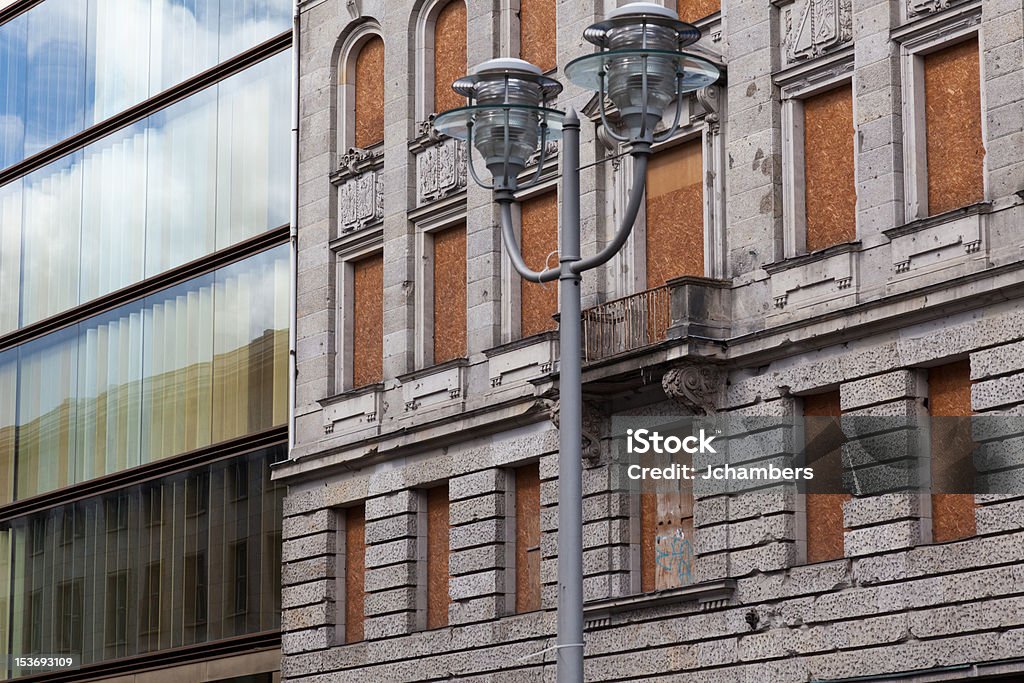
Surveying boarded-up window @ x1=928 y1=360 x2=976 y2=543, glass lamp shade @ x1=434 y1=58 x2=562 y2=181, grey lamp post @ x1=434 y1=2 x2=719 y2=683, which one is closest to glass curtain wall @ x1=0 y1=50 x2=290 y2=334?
boarded-up window @ x1=928 y1=360 x2=976 y2=543

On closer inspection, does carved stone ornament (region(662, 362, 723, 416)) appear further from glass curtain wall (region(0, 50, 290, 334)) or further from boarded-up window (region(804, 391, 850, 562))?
glass curtain wall (region(0, 50, 290, 334))

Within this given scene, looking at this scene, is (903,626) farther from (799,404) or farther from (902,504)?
(799,404)

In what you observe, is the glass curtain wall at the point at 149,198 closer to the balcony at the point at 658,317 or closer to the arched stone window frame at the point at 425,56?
the arched stone window frame at the point at 425,56

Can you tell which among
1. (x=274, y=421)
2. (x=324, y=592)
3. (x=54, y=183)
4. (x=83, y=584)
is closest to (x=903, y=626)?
(x=324, y=592)

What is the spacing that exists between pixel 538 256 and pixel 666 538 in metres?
5.80

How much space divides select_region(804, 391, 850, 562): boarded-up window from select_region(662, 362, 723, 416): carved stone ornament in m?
1.54

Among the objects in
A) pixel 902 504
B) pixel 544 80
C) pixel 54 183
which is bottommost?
pixel 902 504

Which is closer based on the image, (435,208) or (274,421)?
(435,208)

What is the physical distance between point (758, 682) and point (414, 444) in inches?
367

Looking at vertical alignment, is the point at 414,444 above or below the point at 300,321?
below

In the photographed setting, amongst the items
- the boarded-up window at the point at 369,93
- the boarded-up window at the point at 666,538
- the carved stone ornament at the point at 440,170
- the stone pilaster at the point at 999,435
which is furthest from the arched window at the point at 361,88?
the stone pilaster at the point at 999,435

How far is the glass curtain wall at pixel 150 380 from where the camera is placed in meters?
42.6

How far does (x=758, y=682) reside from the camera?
29188mm

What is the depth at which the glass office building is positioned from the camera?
140 ft
